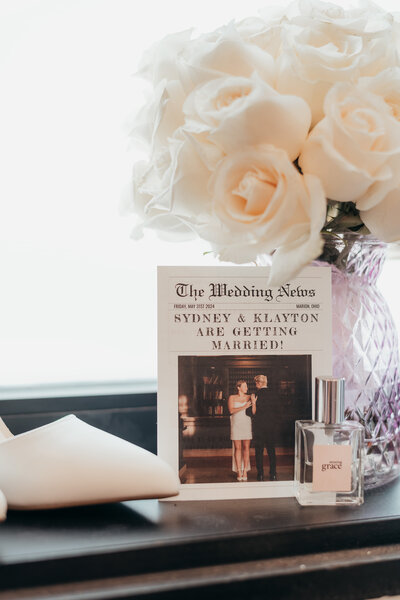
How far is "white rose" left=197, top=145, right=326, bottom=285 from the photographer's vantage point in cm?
54

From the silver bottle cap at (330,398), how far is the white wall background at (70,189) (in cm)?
40

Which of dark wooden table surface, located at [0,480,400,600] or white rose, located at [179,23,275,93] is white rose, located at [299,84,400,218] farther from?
dark wooden table surface, located at [0,480,400,600]

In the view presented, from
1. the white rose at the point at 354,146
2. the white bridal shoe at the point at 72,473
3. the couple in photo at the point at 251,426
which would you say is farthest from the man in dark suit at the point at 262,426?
the white rose at the point at 354,146

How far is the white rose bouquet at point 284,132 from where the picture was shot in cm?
54

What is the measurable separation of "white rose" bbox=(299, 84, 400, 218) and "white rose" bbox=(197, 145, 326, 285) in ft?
0.07

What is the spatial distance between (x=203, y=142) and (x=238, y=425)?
316 millimetres

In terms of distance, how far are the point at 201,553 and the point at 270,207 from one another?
327 millimetres

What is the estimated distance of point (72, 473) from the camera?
0.56 m

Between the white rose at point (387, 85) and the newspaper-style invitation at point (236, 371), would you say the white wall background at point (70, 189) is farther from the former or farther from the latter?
the white rose at point (387, 85)

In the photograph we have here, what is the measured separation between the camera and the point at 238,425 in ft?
2.13

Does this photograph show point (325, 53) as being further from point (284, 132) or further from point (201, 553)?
point (201, 553)

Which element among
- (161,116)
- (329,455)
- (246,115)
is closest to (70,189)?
(161,116)

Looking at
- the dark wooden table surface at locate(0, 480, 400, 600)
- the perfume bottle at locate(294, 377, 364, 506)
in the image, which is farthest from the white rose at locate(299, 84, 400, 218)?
the dark wooden table surface at locate(0, 480, 400, 600)

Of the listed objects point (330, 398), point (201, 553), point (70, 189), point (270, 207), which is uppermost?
point (70, 189)
